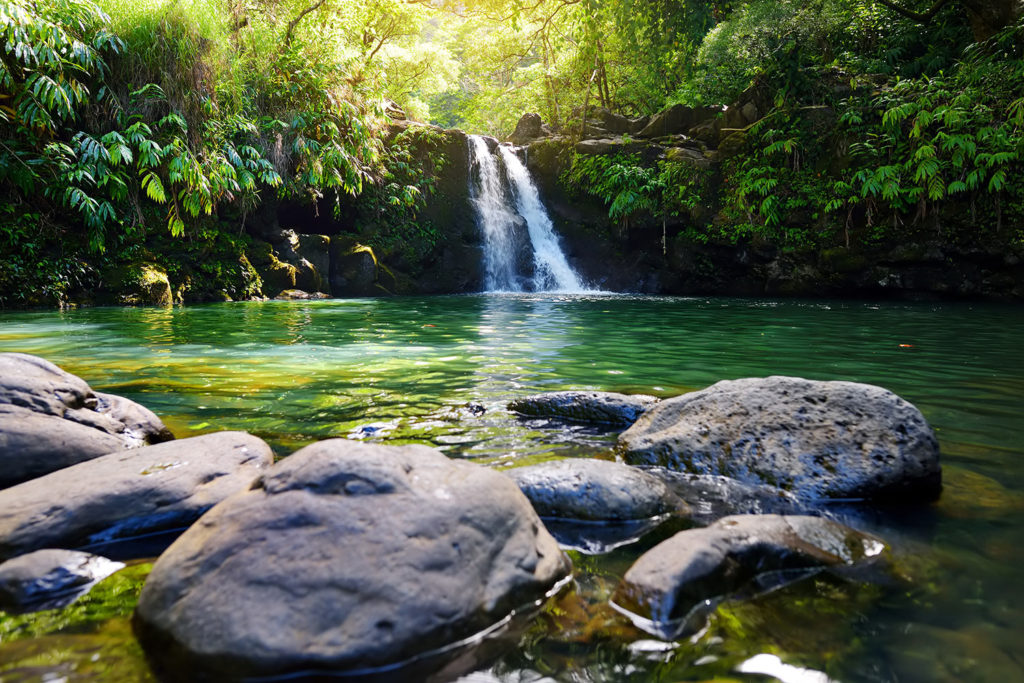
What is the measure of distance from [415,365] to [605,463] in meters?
3.28

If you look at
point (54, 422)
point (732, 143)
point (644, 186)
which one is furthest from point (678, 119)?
point (54, 422)

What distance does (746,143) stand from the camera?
669 inches

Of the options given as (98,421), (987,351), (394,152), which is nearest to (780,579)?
(98,421)

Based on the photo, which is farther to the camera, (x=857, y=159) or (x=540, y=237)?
(x=540, y=237)

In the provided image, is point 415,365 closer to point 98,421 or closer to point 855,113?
point 98,421

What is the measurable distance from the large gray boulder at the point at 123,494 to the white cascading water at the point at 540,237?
52.1 ft

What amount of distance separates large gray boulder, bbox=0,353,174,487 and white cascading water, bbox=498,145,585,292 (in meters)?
15.3

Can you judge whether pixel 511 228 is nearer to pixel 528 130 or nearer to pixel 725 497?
pixel 528 130

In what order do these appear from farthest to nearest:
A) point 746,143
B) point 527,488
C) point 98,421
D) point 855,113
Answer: point 746,143 → point 855,113 → point 98,421 → point 527,488

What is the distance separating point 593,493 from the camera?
→ 8.93 feet

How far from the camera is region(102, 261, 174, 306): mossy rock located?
1243 centimetres

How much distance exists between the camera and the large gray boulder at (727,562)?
1917 millimetres

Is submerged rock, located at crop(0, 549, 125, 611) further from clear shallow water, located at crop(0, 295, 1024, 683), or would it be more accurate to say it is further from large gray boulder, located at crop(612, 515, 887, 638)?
large gray boulder, located at crop(612, 515, 887, 638)

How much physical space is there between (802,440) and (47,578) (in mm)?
3230
